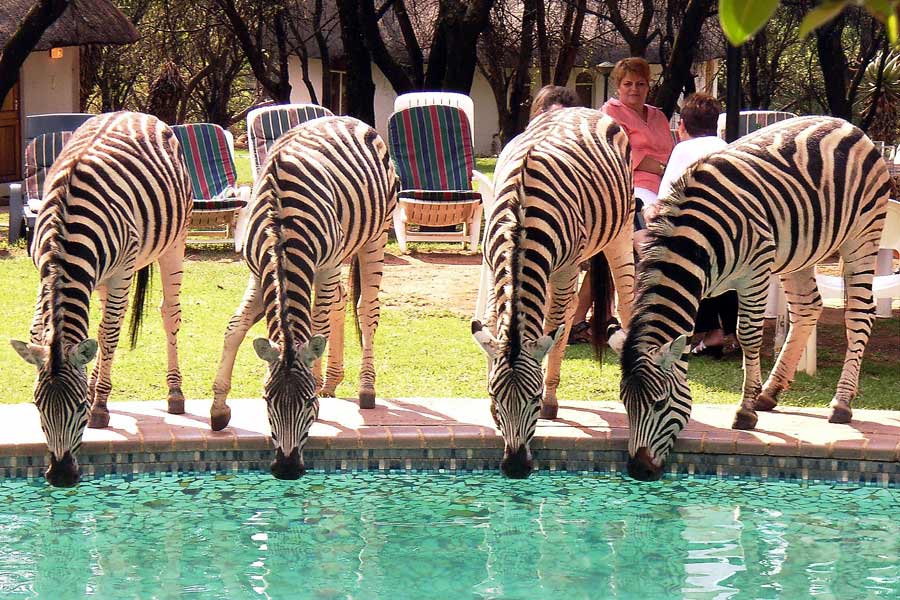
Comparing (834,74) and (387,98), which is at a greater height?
(387,98)

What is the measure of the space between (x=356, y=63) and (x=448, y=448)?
997cm

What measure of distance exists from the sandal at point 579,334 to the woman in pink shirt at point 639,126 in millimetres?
1042

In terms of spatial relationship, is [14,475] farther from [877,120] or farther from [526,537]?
[877,120]

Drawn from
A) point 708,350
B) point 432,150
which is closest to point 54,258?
point 708,350

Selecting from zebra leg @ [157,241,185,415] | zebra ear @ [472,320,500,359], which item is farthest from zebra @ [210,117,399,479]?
zebra ear @ [472,320,500,359]

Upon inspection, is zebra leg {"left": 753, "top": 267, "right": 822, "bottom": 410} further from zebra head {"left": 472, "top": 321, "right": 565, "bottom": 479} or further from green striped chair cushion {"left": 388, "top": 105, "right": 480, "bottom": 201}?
Result: green striped chair cushion {"left": 388, "top": 105, "right": 480, "bottom": 201}

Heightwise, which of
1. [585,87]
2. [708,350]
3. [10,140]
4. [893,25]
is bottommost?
[708,350]

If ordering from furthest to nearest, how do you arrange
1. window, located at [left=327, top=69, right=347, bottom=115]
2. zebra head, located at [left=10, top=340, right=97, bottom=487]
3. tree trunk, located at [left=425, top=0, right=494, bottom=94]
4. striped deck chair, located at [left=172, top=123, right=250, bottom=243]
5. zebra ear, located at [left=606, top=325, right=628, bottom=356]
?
1. window, located at [left=327, top=69, right=347, bottom=115]
2. tree trunk, located at [left=425, top=0, right=494, bottom=94]
3. striped deck chair, located at [left=172, top=123, right=250, bottom=243]
4. zebra ear, located at [left=606, top=325, right=628, bottom=356]
5. zebra head, located at [left=10, top=340, right=97, bottom=487]

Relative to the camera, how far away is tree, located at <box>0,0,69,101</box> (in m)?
12.8

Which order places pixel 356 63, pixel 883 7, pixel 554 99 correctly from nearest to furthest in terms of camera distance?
pixel 883 7 → pixel 554 99 → pixel 356 63

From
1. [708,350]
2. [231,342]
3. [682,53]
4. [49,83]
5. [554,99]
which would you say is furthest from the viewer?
[49,83]

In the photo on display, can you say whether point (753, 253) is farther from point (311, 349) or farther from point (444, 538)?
point (311, 349)

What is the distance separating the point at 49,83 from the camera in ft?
61.4

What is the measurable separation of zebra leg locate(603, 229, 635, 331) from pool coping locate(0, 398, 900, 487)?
2.78ft
